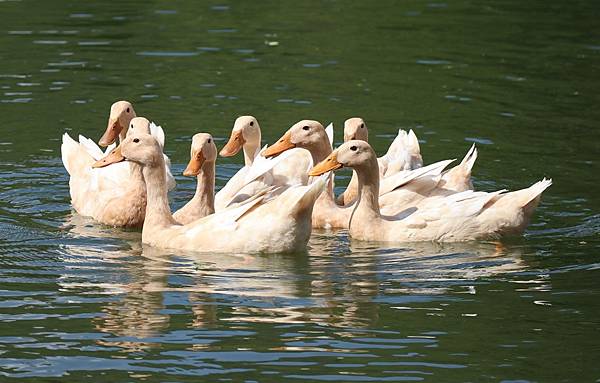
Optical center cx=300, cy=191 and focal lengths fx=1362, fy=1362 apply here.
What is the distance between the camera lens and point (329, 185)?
14383 mm

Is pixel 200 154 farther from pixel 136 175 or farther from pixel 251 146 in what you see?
pixel 251 146

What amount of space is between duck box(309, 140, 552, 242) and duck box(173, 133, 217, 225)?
103 centimetres

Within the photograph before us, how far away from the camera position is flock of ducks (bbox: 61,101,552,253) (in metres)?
12.4

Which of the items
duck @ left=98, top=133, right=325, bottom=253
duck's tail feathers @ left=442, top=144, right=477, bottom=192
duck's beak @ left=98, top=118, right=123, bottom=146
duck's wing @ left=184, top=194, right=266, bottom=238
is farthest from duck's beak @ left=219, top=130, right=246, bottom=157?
duck's tail feathers @ left=442, top=144, right=477, bottom=192

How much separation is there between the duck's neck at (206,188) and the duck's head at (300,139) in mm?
781

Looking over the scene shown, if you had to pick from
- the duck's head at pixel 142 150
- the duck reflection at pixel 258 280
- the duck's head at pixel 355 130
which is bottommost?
the duck reflection at pixel 258 280

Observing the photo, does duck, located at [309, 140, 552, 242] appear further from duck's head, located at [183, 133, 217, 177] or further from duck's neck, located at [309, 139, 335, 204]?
duck's head, located at [183, 133, 217, 177]

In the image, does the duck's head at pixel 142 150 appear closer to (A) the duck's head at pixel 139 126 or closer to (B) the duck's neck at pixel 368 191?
(A) the duck's head at pixel 139 126

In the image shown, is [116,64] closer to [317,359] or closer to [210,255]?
[210,255]

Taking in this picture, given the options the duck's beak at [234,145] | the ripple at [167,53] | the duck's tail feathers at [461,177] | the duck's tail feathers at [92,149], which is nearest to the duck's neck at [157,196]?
the duck's beak at [234,145]

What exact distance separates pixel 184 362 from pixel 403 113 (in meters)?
9.91

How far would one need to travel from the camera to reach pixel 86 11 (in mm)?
25891

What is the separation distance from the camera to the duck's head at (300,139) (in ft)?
46.2

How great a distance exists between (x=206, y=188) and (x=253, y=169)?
82 centimetres
